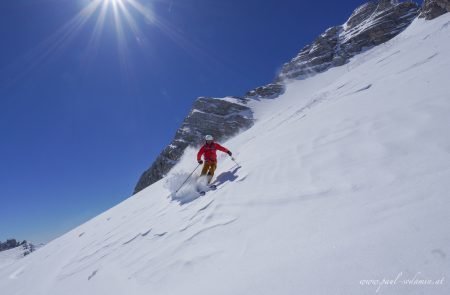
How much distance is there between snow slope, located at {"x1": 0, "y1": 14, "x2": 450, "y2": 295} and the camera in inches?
80.4

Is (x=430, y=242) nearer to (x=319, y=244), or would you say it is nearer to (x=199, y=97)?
(x=319, y=244)

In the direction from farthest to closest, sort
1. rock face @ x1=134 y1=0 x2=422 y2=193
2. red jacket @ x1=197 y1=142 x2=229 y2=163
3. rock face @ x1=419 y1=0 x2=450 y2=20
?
rock face @ x1=134 y1=0 x2=422 y2=193 < rock face @ x1=419 y1=0 x2=450 y2=20 < red jacket @ x1=197 y1=142 x2=229 y2=163

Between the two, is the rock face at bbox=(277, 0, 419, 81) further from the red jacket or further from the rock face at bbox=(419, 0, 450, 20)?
the red jacket

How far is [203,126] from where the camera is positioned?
3221 inches

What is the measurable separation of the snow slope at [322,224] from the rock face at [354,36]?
93.0m

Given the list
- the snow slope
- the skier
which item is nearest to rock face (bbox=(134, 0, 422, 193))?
the skier

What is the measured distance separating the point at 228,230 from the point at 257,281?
1397mm

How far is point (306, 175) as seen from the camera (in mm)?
4219

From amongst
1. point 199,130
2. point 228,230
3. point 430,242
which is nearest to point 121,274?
point 228,230

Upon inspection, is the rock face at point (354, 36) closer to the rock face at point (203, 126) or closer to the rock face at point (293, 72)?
the rock face at point (293, 72)

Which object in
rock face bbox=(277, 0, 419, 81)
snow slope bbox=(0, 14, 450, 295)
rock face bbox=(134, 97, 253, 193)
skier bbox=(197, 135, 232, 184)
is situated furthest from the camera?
rock face bbox=(277, 0, 419, 81)

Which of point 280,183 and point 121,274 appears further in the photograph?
point 280,183

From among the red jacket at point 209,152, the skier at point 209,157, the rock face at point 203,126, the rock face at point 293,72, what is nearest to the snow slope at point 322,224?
the skier at point 209,157

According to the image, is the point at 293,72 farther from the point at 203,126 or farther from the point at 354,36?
the point at 203,126
